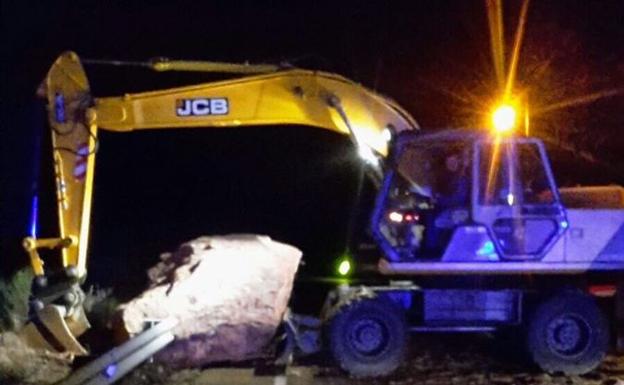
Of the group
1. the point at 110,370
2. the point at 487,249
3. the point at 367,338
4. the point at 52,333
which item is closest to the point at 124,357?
the point at 110,370

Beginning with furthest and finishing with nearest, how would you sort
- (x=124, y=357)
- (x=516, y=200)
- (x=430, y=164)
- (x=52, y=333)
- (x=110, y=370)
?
(x=430, y=164) < (x=516, y=200) < (x=52, y=333) < (x=124, y=357) < (x=110, y=370)

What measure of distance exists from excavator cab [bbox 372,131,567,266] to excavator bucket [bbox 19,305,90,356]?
142 inches

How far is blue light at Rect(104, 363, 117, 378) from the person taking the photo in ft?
40.2

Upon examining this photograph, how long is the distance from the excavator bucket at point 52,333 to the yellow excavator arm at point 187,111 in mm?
610

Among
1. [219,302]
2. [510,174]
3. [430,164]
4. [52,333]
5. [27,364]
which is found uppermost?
[430,164]

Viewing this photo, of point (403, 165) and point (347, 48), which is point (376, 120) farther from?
point (347, 48)

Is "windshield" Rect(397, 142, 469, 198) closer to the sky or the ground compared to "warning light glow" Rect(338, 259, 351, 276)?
closer to the sky

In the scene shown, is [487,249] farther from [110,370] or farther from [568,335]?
[110,370]

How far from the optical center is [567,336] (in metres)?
15.4

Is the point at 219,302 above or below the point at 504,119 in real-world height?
below

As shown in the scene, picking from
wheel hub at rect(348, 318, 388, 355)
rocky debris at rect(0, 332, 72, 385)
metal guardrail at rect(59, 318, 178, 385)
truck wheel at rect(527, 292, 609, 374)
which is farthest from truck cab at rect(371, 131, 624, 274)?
rocky debris at rect(0, 332, 72, 385)

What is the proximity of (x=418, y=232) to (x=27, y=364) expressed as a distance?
15.3 feet

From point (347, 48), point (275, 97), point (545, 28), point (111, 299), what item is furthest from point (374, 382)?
point (347, 48)

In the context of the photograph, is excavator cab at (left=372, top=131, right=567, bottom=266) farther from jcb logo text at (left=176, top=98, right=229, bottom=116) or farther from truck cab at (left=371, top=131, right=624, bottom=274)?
jcb logo text at (left=176, top=98, right=229, bottom=116)
